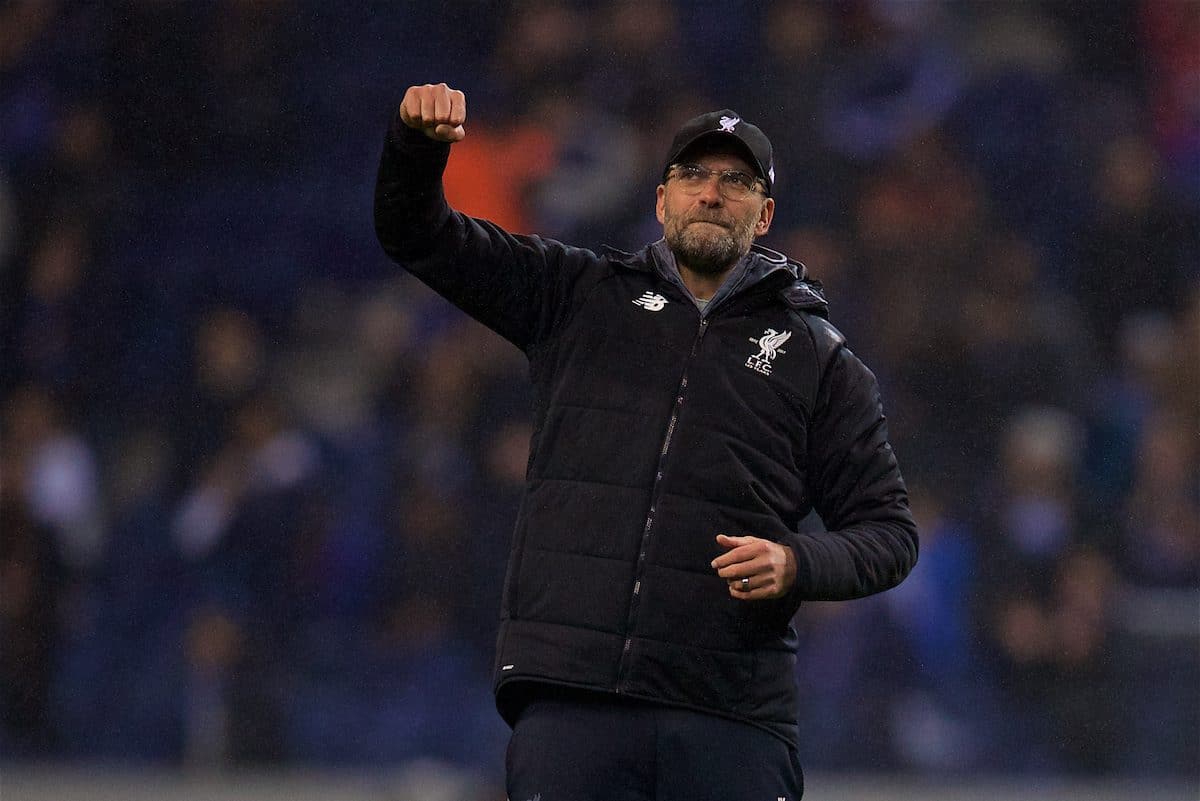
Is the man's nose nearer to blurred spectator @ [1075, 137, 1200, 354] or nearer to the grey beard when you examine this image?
the grey beard

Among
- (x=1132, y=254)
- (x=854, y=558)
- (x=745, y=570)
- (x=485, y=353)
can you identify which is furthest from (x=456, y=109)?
(x=1132, y=254)

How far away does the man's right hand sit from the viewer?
2996 millimetres

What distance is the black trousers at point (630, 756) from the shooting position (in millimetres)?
2951

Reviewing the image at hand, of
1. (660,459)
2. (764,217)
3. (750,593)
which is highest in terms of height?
(764,217)

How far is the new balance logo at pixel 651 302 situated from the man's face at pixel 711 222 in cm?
9

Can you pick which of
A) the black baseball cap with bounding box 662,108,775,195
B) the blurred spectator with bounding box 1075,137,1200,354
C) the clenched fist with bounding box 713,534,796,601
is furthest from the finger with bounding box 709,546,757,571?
the blurred spectator with bounding box 1075,137,1200,354

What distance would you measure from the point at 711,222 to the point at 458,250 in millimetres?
472

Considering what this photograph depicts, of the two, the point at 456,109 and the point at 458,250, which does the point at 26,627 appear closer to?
the point at 458,250

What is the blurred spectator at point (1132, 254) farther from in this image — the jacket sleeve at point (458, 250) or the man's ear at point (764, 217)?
the jacket sleeve at point (458, 250)

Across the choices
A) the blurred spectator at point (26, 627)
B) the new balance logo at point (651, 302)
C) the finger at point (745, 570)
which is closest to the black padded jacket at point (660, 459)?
the new balance logo at point (651, 302)

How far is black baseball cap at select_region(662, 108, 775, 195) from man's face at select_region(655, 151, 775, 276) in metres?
0.02

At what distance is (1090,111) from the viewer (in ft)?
27.7

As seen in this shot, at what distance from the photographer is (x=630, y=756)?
2965mm

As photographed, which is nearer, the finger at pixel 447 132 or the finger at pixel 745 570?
the finger at pixel 745 570
